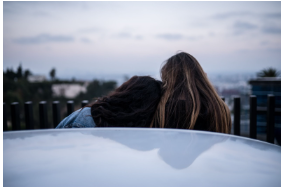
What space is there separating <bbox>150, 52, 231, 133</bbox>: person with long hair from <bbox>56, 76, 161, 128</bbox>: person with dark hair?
0.23ft

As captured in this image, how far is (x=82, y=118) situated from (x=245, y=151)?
94cm

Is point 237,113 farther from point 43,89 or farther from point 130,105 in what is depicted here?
point 43,89

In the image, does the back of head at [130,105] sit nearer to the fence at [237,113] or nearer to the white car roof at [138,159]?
the white car roof at [138,159]

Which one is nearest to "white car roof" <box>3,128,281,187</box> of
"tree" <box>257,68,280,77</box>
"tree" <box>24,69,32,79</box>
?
"tree" <box>24,69,32,79</box>

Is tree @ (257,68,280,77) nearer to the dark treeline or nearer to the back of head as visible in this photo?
the dark treeline

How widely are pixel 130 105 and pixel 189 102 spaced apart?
0.36 metres

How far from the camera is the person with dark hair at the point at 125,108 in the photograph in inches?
51.3

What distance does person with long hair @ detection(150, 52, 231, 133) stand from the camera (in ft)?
4.38

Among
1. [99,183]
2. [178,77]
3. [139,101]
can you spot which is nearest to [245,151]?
[99,183]

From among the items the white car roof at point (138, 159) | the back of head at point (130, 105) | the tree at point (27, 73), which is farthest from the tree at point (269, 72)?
the white car roof at point (138, 159)

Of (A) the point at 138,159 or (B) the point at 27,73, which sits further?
(B) the point at 27,73

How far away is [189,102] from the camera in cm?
→ 136

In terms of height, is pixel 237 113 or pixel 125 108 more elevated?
pixel 125 108

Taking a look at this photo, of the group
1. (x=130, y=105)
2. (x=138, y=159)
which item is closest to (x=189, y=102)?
(x=130, y=105)
